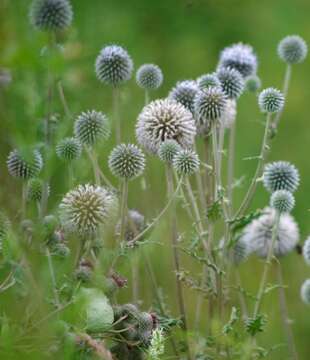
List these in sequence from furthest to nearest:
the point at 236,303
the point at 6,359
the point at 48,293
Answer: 1. the point at 236,303
2. the point at 48,293
3. the point at 6,359

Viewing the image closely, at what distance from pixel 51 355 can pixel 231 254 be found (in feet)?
2.50

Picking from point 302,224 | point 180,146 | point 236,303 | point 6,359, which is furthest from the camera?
point 302,224

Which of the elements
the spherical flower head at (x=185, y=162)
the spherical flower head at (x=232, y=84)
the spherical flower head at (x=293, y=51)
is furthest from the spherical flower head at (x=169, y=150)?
the spherical flower head at (x=293, y=51)

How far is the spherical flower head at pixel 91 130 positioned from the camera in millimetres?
1904

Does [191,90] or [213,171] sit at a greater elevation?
[191,90]

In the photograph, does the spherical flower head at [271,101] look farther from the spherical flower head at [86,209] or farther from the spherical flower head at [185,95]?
the spherical flower head at [86,209]

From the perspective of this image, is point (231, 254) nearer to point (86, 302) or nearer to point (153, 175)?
point (86, 302)

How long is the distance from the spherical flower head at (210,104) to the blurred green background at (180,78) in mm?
108

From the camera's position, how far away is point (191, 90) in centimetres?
216

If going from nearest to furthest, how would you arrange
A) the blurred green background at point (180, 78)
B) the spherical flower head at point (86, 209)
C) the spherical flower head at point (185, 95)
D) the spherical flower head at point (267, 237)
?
the blurred green background at point (180, 78) → the spherical flower head at point (86, 209) → the spherical flower head at point (185, 95) → the spherical flower head at point (267, 237)

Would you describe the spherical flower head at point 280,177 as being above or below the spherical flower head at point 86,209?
above

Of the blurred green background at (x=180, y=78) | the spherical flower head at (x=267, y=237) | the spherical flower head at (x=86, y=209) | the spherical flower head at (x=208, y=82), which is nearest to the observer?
the blurred green background at (x=180, y=78)

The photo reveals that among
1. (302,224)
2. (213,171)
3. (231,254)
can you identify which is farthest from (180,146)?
(302,224)

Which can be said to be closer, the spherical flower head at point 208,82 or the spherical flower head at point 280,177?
the spherical flower head at point 208,82
